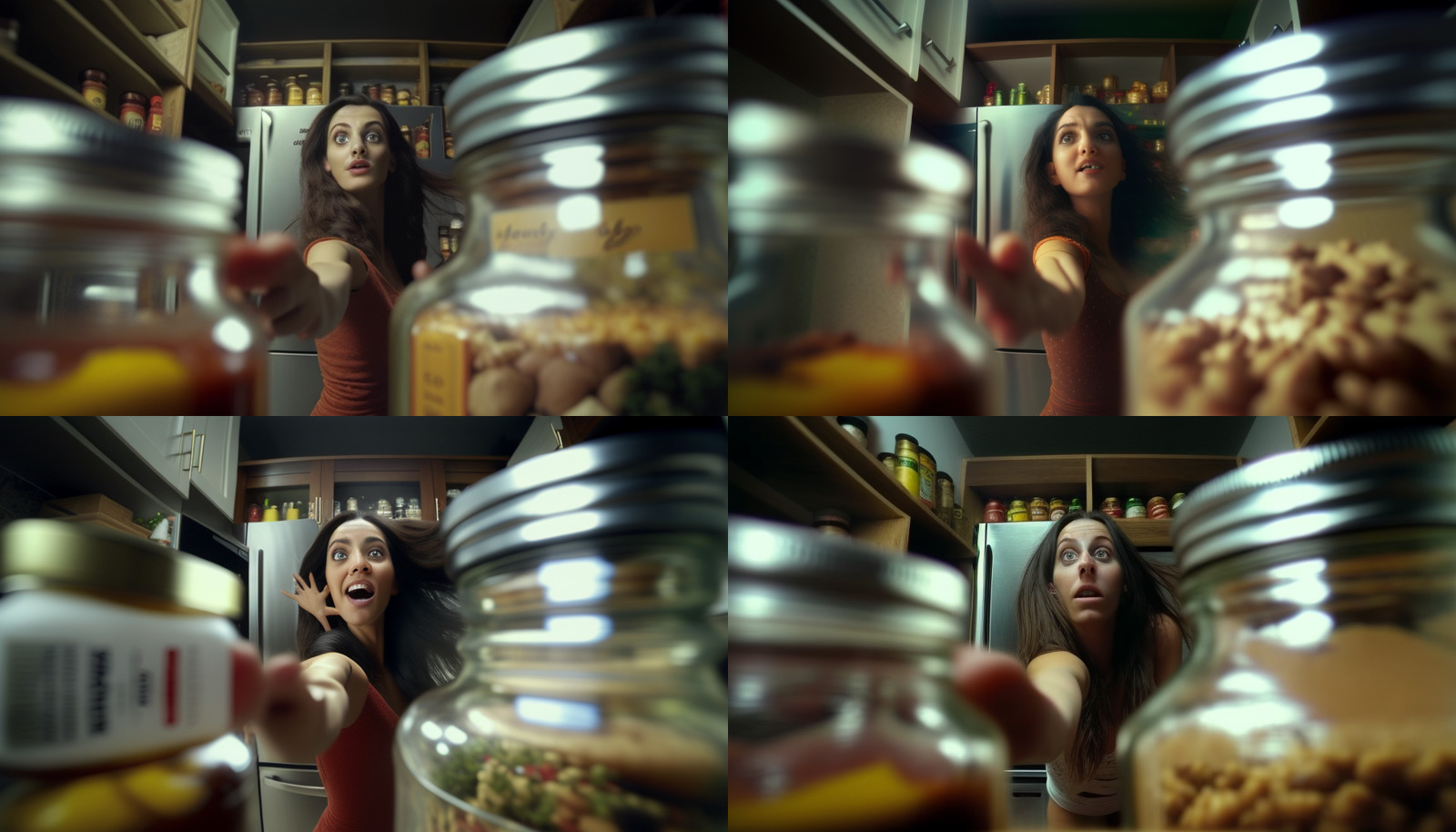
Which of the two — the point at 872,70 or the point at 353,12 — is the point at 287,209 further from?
the point at 872,70

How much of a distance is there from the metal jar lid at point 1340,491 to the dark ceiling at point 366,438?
0.32 meters

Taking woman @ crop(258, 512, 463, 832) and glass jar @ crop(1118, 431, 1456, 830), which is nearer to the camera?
glass jar @ crop(1118, 431, 1456, 830)

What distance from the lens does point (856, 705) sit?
43cm

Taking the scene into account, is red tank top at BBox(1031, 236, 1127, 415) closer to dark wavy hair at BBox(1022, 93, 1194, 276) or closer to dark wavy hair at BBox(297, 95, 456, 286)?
dark wavy hair at BBox(1022, 93, 1194, 276)

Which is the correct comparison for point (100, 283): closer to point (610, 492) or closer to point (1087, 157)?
point (610, 492)

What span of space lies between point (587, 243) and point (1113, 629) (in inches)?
11.7

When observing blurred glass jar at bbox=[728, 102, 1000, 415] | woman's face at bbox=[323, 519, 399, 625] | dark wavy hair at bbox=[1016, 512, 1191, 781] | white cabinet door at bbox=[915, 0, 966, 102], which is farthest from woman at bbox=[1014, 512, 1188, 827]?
woman's face at bbox=[323, 519, 399, 625]

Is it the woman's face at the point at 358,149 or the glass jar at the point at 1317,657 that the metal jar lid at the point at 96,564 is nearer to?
the woman's face at the point at 358,149

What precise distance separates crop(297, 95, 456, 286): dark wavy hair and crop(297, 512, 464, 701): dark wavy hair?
130 mm

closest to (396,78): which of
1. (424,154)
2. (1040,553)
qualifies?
(424,154)

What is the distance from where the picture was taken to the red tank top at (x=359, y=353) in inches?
18.8

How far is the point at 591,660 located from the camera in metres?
0.47

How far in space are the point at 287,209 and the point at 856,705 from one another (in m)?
0.35

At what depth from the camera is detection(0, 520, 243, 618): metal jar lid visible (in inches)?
17.6
